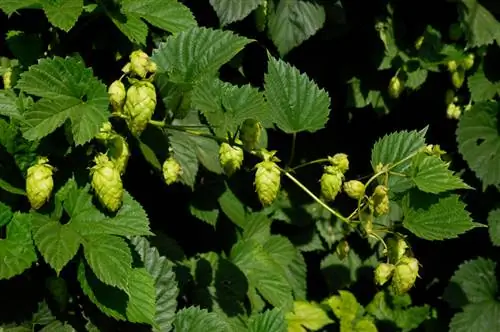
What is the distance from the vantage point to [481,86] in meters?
3.12

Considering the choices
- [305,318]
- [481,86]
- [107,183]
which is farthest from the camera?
[481,86]

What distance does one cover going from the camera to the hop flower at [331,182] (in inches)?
70.3

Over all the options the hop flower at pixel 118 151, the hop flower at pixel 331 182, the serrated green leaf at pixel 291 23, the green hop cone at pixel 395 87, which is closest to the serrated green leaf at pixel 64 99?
the hop flower at pixel 118 151

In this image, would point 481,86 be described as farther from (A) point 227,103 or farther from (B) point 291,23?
(A) point 227,103

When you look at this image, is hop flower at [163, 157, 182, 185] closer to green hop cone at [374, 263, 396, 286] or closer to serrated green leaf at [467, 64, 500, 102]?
green hop cone at [374, 263, 396, 286]

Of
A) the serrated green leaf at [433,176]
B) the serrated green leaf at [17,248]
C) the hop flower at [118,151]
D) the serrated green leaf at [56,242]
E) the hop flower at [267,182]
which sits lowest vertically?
the serrated green leaf at [17,248]

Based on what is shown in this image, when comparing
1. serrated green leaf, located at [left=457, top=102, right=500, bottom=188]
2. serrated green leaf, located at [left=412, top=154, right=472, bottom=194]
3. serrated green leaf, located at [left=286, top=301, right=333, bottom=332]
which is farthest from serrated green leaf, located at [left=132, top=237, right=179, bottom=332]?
serrated green leaf, located at [left=457, top=102, right=500, bottom=188]

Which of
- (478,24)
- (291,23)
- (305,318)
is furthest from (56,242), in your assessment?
(478,24)

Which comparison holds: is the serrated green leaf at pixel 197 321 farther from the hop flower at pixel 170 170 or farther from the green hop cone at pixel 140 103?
the green hop cone at pixel 140 103

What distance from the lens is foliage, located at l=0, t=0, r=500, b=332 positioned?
5.44 feet

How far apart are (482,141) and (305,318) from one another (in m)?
1.02

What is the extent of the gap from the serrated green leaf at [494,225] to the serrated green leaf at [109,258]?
6.35 ft

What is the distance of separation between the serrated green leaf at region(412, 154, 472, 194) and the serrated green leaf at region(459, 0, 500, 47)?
3.90 feet

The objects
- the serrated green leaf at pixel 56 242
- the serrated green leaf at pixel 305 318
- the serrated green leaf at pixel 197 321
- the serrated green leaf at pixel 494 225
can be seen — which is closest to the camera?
the serrated green leaf at pixel 56 242
